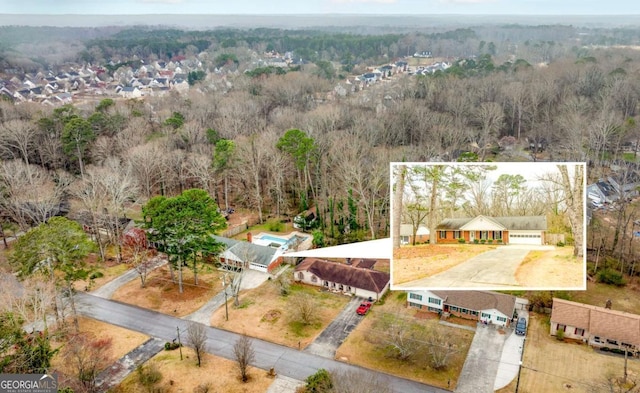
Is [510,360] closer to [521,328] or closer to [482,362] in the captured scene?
[482,362]

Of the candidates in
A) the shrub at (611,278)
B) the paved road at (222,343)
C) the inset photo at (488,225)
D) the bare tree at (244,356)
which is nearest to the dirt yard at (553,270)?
the inset photo at (488,225)

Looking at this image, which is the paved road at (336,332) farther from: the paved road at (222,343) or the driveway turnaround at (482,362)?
the driveway turnaround at (482,362)

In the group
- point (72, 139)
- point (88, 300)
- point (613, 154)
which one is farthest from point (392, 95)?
point (88, 300)

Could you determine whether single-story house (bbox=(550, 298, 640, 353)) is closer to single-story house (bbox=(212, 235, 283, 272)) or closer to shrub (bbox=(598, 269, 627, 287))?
shrub (bbox=(598, 269, 627, 287))
